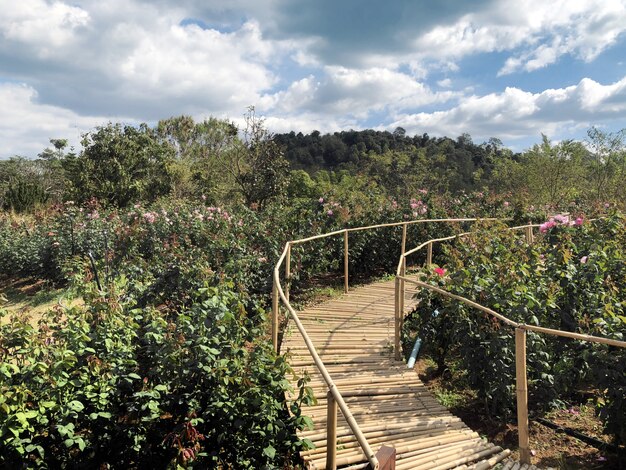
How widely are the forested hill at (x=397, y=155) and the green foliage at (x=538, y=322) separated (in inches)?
1057

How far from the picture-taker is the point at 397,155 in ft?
118

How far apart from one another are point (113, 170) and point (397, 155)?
23.0 metres

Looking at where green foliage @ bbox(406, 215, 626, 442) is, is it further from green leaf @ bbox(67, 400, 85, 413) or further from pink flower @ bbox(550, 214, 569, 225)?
green leaf @ bbox(67, 400, 85, 413)

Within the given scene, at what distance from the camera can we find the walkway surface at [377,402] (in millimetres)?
3281

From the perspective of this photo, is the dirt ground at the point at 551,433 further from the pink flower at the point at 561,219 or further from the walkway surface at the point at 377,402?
the pink flower at the point at 561,219

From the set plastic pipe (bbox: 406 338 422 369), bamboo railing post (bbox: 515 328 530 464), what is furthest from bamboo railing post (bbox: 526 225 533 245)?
bamboo railing post (bbox: 515 328 530 464)

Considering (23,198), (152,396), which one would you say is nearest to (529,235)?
(152,396)

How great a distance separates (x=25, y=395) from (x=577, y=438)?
4.07 m

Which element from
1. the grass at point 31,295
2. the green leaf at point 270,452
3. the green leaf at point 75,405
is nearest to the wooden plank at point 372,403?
the green leaf at point 270,452

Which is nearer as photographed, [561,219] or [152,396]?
[152,396]

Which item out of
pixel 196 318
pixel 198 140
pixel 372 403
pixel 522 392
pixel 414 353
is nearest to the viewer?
pixel 522 392

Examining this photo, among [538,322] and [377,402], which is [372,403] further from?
[538,322]

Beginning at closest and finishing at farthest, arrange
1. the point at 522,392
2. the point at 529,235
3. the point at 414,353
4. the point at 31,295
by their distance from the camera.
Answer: the point at 522,392 → the point at 414,353 → the point at 529,235 → the point at 31,295

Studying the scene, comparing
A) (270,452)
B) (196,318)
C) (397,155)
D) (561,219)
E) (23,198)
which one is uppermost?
(397,155)
